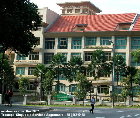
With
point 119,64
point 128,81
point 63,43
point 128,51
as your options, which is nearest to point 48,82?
point 119,64

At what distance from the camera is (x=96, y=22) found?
6288 cm

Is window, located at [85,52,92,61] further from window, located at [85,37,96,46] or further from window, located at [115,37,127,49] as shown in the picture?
window, located at [115,37,127,49]

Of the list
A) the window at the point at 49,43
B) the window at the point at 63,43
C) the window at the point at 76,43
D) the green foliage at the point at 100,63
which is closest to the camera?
the green foliage at the point at 100,63

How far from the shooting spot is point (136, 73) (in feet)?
166

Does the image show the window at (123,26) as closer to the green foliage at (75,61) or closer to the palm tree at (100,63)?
the palm tree at (100,63)

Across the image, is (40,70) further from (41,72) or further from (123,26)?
(123,26)

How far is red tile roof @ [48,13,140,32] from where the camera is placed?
6028cm

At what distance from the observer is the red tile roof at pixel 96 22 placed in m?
60.3

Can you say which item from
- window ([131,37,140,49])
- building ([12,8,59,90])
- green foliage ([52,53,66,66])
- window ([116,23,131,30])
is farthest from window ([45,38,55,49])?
window ([131,37,140,49])

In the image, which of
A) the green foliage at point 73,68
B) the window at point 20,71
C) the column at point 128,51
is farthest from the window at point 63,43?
the column at point 128,51

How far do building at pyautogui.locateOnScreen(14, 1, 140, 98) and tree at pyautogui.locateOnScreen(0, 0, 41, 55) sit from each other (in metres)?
33.2

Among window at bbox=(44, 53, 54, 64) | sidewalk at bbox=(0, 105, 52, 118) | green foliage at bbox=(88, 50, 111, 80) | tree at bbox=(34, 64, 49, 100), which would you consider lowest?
sidewalk at bbox=(0, 105, 52, 118)

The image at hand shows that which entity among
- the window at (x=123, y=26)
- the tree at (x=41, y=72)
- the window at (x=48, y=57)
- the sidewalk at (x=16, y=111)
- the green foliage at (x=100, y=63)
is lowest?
the sidewalk at (x=16, y=111)

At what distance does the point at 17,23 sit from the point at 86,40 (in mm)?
40463
